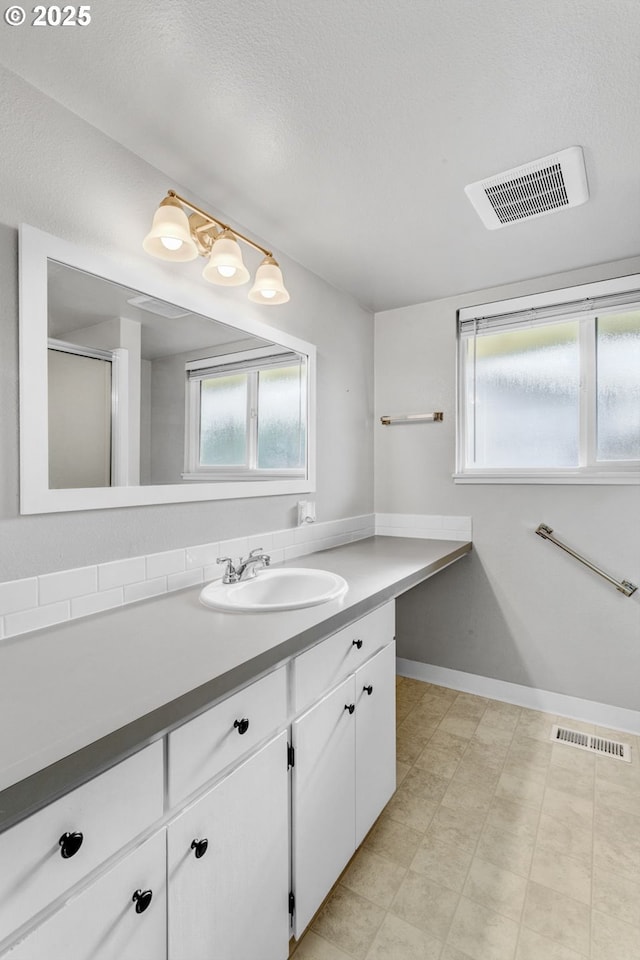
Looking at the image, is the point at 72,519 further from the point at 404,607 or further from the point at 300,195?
the point at 404,607

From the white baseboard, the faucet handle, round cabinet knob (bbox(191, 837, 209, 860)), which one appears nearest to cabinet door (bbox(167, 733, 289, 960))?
round cabinet knob (bbox(191, 837, 209, 860))

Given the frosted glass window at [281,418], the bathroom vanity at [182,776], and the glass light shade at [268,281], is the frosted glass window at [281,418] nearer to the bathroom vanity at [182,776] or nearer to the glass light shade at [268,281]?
the glass light shade at [268,281]

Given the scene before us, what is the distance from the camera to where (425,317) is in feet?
9.14

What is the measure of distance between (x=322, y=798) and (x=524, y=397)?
2.18 m

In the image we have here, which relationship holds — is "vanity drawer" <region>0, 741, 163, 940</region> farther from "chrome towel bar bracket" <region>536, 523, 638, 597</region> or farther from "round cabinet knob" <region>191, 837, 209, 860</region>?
"chrome towel bar bracket" <region>536, 523, 638, 597</region>

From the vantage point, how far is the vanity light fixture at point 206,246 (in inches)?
54.6

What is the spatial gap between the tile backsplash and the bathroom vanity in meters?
0.06

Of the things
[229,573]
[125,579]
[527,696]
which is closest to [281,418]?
[229,573]

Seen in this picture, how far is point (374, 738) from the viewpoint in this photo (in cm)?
156

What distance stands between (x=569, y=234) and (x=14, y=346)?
217 centimetres

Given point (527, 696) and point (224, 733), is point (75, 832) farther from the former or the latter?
point (527, 696)

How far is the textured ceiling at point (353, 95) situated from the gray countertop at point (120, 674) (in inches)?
55.7

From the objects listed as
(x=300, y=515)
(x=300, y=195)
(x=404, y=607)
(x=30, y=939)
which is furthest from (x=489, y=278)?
(x=30, y=939)

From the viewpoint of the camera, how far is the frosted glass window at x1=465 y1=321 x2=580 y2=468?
8.04 ft
